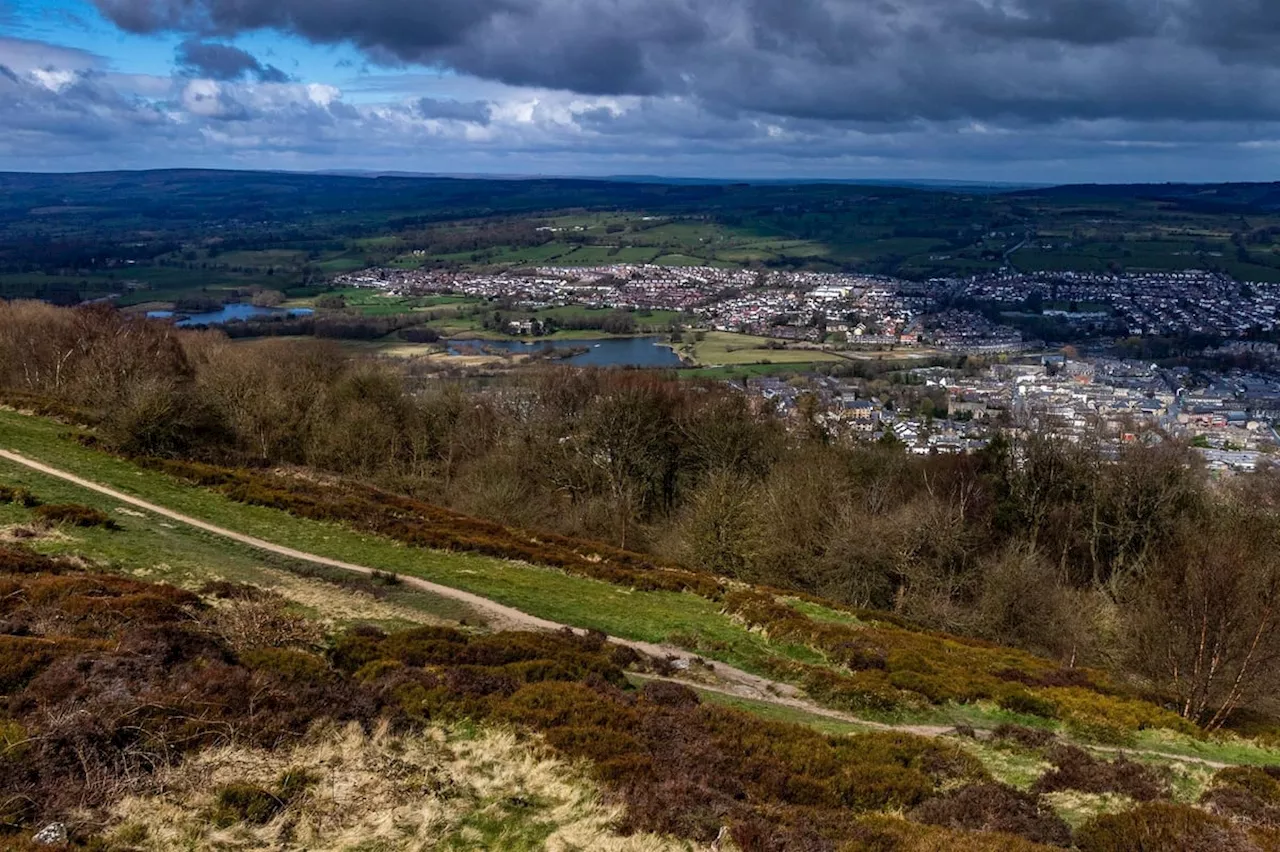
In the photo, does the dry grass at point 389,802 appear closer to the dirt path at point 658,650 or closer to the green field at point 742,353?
the dirt path at point 658,650

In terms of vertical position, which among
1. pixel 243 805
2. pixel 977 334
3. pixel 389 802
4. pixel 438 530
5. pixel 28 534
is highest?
pixel 243 805

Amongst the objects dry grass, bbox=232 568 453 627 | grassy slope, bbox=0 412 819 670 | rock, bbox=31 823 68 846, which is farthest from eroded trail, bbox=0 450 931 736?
rock, bbox=31 823 68 846

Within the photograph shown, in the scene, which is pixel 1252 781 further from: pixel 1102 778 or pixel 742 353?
pixel 742 353

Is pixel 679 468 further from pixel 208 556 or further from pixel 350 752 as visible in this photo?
pixel 350 752

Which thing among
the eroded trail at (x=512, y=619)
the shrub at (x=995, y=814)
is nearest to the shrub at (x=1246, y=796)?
the shrub at (x=995, y=814)

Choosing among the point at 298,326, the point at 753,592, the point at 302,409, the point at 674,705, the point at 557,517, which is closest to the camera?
the point at 674,705

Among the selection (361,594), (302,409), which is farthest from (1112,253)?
(361,594)

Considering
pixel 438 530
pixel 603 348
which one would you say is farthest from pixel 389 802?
pixel 603 348
